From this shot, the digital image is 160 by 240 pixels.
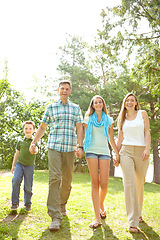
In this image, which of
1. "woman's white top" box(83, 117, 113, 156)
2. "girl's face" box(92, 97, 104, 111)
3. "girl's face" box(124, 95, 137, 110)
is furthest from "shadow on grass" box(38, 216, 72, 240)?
"girl's face" box(124, 95, 137, 110)

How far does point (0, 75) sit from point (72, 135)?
22.2 m

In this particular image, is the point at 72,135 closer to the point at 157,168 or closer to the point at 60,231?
the point at 60,231

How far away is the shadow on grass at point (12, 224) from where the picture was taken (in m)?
Answer: 3.62

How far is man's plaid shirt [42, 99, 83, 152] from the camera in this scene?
4.37 meters

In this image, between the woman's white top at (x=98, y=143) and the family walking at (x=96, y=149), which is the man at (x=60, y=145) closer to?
the family walking at (x=96, y=149)

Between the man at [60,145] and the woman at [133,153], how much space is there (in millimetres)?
856

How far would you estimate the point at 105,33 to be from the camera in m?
12.3

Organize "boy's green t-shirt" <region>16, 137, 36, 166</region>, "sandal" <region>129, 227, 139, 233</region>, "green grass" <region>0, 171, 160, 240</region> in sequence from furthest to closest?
"boy's green t-shirt" <region>16, 137, 36, 166</region> → "sandal" <region>129, 227, 139, 233</region> → "green grass" <region>0, 171, 160, 240</region>

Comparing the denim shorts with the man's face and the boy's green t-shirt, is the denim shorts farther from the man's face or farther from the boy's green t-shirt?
the boy's green t-shirt

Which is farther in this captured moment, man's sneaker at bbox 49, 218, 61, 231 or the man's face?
the man's face

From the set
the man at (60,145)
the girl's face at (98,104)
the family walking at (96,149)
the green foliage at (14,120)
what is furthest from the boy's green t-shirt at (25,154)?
the green foliage at (14,120)

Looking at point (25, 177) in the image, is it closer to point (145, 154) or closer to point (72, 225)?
point (72, 225)

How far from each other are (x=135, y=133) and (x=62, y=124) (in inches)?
54.2

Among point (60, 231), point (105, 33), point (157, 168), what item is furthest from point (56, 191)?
point (157, 168)
